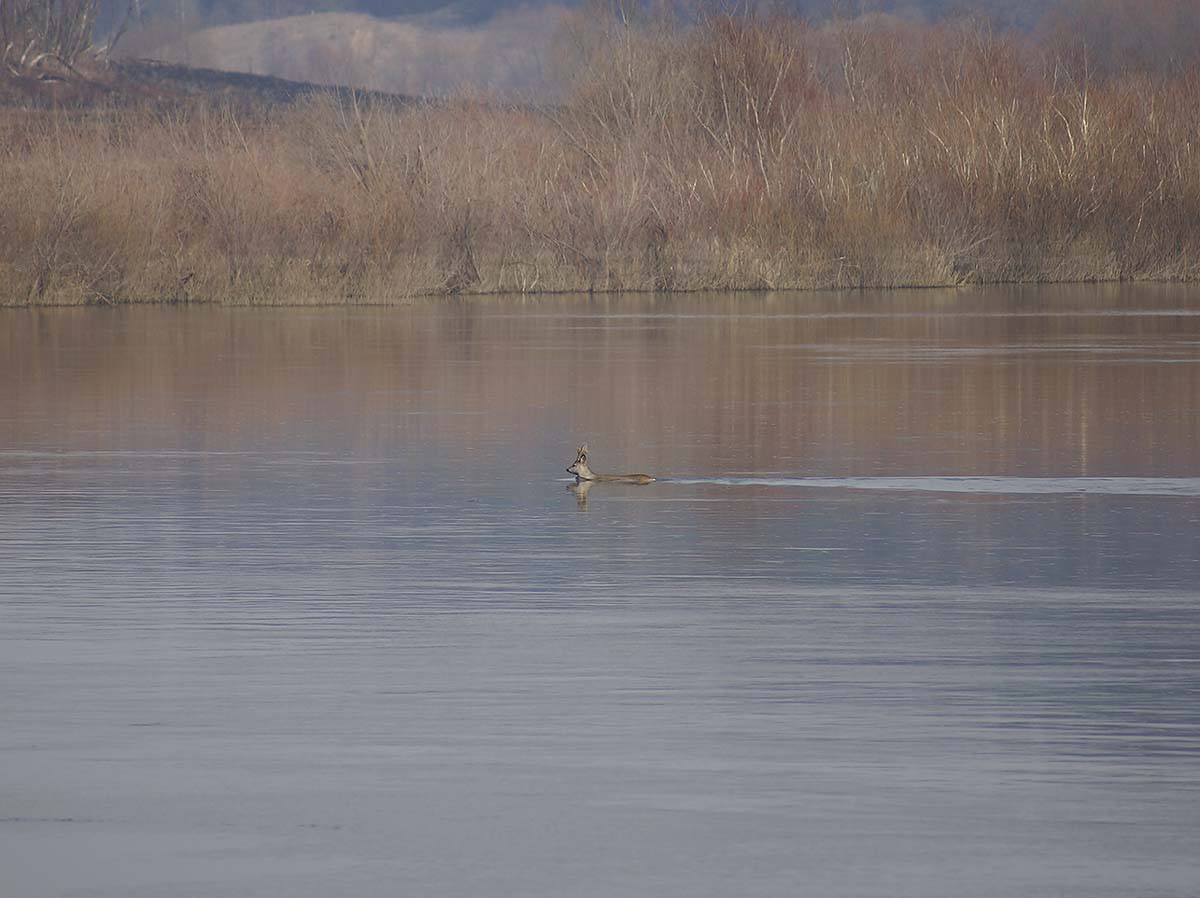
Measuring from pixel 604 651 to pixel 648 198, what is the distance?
2760 cm

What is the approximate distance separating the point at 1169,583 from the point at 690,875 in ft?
12.9

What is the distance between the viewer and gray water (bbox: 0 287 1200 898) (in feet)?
16.5

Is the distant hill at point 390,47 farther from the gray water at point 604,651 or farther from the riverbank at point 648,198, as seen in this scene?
the gray water at point 604,651

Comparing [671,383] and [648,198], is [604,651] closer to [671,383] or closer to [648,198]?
[671,383]

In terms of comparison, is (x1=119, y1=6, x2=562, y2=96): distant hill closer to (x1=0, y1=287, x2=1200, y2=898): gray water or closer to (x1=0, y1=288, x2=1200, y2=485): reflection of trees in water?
(x1=0, y1=288, x2=1200, y2=485): reflection of trees in water

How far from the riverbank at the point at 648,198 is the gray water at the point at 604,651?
16.7m

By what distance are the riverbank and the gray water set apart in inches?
657

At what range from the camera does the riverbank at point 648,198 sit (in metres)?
32.4

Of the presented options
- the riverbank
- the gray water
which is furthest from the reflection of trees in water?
the riverbank

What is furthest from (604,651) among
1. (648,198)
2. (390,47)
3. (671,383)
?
(390,47)

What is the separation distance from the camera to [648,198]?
113 feet

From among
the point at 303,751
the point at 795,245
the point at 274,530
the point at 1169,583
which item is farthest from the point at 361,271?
the point at 303,751

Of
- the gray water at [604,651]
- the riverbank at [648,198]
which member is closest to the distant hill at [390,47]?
the riverbank at [648,198]

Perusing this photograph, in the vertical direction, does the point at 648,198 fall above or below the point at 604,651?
above
